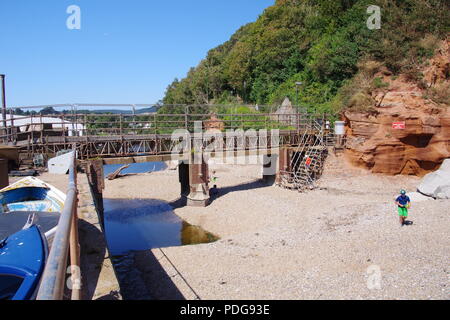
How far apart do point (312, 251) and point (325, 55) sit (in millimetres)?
21668

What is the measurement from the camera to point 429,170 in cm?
1978

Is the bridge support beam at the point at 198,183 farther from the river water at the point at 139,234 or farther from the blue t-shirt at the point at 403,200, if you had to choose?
the blue t-shirt at the point at 403,200

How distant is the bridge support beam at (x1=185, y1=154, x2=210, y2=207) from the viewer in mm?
18312

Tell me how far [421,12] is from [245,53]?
2157cm

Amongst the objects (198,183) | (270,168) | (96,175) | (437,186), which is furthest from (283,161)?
(96,175)

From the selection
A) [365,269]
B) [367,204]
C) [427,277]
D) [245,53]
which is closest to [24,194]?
[365,269]

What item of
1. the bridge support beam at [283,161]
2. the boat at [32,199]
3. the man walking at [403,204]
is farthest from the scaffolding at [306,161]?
the boat at [32,199]

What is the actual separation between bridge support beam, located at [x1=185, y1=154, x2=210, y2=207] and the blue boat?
13556mm

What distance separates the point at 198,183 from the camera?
18734 mm

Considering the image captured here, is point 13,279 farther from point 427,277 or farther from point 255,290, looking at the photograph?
point 427,277

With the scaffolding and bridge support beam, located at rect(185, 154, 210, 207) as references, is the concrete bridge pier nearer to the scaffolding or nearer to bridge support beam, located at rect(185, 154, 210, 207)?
bridge support beam, located at rect(185, 154, 210, 207)

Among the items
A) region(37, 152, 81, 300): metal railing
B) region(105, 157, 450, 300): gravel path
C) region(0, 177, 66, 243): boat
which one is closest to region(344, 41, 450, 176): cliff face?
region(105, 157, 450, 300): gravel path

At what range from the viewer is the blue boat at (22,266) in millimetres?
3703

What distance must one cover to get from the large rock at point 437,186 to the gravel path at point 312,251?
115cm
